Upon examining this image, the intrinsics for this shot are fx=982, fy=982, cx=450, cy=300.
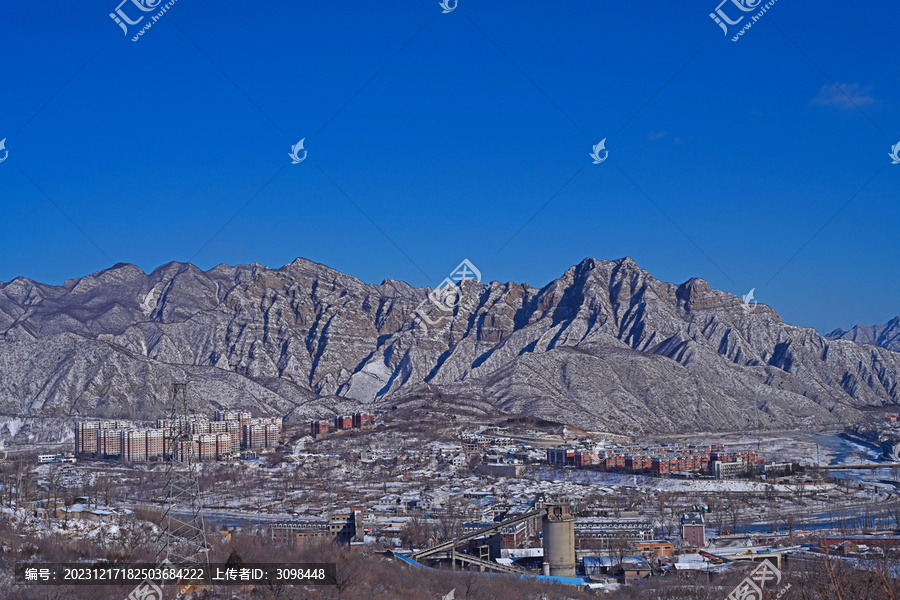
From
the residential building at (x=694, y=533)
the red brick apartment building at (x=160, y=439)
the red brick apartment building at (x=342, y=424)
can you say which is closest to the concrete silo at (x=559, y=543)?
the residential building at (x=694, y=533)

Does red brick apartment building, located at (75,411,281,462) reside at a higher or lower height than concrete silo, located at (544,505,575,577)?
higher

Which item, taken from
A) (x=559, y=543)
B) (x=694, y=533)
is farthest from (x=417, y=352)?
(x=559, y=543)

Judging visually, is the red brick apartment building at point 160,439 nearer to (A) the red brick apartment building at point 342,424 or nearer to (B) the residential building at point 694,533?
(A) the red brick apartment building at point 342,424

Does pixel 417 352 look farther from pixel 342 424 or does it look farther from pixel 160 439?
pixel 160 439

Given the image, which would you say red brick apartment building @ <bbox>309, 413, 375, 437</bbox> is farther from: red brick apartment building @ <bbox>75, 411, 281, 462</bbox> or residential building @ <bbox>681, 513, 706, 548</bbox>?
residential building @ <bbox>681, 513, 706, 548</bbox>

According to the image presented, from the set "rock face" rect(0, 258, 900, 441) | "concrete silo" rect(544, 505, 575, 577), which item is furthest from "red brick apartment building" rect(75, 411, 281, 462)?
"concrete silo" rect(544, 505, 575, 577)

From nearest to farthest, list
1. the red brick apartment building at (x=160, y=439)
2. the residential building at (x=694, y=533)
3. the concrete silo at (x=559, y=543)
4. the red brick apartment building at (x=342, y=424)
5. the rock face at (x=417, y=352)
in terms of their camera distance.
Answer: the concrete silo at (x=559, y=543) → the residential building at (x=694, y=533) → the red brick apartment building at (x=160, y=439) → the red brick apartment building at (x=342, y=424) → the rock face at (x=417, y=352)
